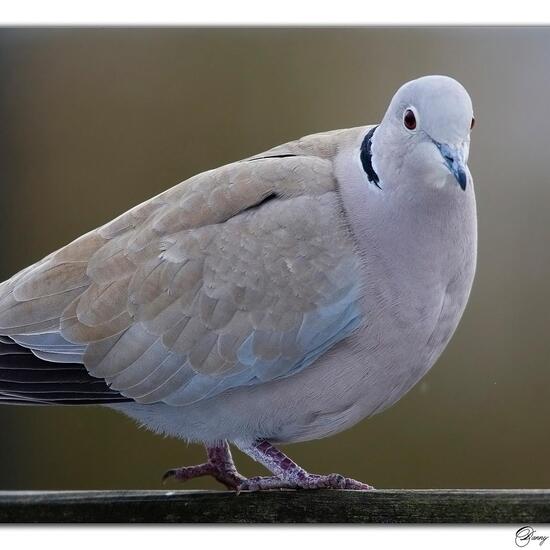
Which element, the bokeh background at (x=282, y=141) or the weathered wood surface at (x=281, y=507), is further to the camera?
the bokeh background at (x=282, y=141)

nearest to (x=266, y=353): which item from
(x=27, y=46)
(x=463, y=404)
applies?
(x=463, y=404)

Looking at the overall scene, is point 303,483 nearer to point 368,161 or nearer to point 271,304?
point 271,304

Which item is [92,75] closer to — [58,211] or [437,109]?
[58,211]

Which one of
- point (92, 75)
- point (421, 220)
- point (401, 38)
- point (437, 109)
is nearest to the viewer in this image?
point (437, 109)

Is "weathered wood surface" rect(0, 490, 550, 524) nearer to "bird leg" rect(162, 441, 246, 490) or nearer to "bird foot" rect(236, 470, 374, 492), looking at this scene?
"bird foot" rect(236, 470, 374, 492)

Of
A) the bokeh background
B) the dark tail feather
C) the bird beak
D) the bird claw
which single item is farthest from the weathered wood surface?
the bokeh background

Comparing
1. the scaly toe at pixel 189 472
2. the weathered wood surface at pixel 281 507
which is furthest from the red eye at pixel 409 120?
the scaly toe at pixel 189 472

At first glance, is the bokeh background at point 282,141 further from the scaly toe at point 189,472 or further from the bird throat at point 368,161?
the bird throat at point 368,161
